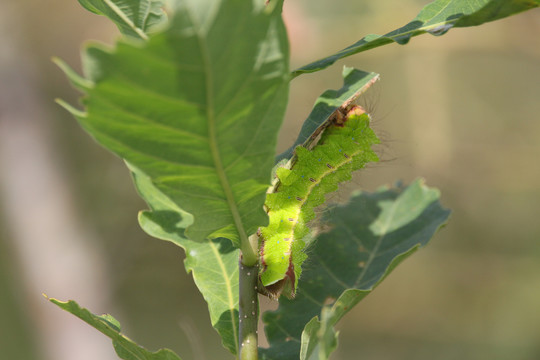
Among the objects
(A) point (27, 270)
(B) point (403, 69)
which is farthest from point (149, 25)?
(B) point (403, 69)

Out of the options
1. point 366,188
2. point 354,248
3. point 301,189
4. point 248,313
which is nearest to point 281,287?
point 248,313

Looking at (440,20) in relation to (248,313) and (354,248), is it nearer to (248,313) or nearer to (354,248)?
(248,313)

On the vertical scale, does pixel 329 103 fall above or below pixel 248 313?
above

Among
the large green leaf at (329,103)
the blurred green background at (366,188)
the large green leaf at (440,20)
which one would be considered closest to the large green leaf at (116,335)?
the large green leaf at (329,103)

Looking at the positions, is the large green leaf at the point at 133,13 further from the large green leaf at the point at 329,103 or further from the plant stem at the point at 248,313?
the plant stem at the point at 248,313

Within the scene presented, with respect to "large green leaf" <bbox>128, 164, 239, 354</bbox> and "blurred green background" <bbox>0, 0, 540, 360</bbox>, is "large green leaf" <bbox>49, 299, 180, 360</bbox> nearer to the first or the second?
"large green leaf" <bbox>128, 164, 239, 354</bbox>

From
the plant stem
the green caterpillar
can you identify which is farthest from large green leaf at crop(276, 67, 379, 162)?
the plant stem

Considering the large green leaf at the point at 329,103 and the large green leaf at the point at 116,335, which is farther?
the large green leaf at the point at 329,103
